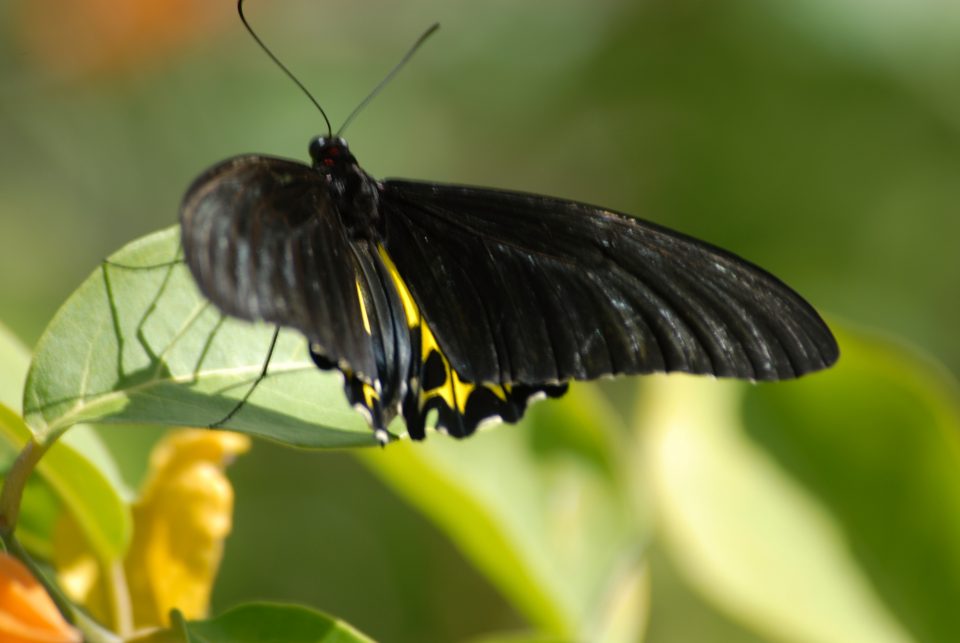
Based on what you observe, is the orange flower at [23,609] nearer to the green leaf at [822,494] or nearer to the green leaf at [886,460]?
the green leaf at [822,494]

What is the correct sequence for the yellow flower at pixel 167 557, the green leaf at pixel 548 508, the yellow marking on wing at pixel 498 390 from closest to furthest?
the yellow flower at pixel 167 557 → the yellow marking on wing at pixel 498 390 → the green leaf at pixel 548 508

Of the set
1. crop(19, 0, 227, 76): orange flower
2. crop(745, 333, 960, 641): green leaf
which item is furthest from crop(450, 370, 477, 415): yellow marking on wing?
crop(19, 0, 227, 76): orange flower

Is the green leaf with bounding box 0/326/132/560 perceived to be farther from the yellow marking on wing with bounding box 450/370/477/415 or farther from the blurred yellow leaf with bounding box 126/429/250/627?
the yellow marking on wing with bounding box 450/370/477/415

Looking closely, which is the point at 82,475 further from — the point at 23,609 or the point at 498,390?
the point at 498,390

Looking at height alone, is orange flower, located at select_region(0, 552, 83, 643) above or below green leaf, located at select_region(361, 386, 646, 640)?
below

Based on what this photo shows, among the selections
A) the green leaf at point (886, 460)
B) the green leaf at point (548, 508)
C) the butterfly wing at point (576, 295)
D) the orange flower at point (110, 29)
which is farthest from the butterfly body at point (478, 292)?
the orange flower at point (110, 29)

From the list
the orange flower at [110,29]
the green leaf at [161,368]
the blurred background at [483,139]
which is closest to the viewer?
the green leaf at [161,368]

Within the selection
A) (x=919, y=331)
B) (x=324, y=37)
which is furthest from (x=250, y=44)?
(x=919, y=331)
